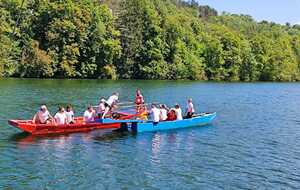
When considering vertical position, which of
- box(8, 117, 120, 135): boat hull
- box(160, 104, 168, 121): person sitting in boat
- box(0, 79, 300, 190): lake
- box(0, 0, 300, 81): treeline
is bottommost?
box(0, 79, 300, 190): lake

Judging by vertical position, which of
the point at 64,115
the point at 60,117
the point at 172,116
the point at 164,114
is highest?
the point at 64,115

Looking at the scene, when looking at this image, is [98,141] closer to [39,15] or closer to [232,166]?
[232,166]

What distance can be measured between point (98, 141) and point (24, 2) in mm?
83869

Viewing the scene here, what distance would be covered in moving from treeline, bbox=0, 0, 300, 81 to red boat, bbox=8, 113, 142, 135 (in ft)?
208

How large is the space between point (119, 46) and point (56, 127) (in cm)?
7858

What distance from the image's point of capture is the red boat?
33.3 m

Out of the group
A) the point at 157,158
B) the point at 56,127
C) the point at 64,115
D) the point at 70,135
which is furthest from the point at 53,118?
the point at 157,158

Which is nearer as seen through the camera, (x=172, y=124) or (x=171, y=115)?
(x=172, y=124)

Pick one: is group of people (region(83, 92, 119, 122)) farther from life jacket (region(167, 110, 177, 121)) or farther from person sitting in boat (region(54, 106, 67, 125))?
life jacket (region(167, 110, 177, 121))

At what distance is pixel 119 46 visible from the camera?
11200 cm

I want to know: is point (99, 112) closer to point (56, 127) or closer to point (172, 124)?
point (56, 127)

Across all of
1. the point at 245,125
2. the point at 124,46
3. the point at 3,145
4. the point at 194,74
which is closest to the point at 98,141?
the point at 3,145

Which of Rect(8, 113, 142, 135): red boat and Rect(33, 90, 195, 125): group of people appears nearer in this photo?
Rect(8, 113, 142, 135): red boat

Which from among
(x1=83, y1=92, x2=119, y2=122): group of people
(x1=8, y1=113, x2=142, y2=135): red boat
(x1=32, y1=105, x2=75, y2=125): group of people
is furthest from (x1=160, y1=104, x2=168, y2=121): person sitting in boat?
(x1=32, y1=105, x2=75, y2=125): group of people
